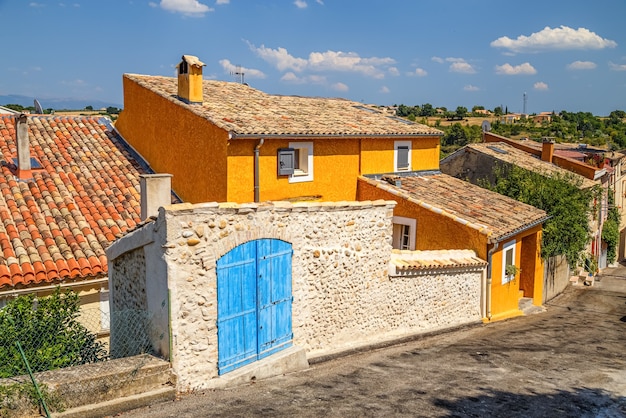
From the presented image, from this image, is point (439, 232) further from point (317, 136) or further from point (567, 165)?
point (567, 165)

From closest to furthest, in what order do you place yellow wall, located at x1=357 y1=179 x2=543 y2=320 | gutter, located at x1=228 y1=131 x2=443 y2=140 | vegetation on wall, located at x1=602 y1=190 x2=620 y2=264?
A: gutter, located at x1=228 y1=131 x2=443 y2=140 → yellow wall, located at x1=357 y1=179 x2=543 y2=320 → vegetation on wall, located at x1=602 y1=190 x2=620 y2=264

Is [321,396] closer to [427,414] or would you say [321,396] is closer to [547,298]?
[427,414]

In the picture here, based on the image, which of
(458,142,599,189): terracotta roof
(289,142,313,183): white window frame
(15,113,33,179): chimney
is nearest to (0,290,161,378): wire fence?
(15,113,33,179): chimney

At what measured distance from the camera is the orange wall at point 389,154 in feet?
61.0

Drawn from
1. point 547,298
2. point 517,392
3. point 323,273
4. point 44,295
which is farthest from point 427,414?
point 547,298

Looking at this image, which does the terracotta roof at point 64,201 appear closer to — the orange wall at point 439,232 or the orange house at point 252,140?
the orange house at point 252,140

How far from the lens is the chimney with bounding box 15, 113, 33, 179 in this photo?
14.8 metres

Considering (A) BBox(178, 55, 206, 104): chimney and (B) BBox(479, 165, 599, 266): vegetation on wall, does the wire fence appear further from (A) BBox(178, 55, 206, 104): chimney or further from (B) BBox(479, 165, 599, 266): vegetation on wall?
(B) BBox(479, 165, 599, 266): vegetation on wall

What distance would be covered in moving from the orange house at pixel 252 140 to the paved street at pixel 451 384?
6.47m

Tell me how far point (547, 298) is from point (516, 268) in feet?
19.5

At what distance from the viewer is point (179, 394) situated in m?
7.62

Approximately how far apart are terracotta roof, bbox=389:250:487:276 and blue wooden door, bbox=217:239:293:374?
301cm

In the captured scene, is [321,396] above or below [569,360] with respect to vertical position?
above

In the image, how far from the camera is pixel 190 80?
16141 millimetres
